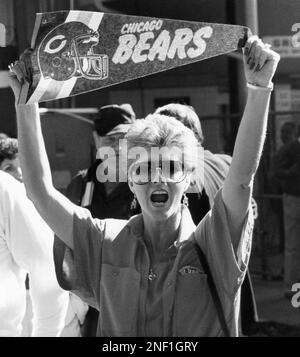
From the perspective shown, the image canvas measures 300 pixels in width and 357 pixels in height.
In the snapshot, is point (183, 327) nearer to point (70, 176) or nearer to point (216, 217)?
point (216, 217)

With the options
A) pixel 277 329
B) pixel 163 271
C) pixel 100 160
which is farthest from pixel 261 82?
pixel 277 329

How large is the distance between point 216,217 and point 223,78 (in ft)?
10.0

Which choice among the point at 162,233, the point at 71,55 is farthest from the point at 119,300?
the point at 71,55

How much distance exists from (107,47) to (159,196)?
1.37 ft

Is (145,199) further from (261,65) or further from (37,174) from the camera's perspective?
(261,65)

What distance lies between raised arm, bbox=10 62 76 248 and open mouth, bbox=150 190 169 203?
0.72ft

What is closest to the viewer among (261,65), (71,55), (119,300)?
(261,65)

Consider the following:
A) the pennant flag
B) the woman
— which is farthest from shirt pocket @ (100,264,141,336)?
the pennant flag

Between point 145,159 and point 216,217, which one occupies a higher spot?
point 145,159

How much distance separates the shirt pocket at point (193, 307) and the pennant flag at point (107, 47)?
0.55 metres

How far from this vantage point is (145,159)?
2115 millimetres

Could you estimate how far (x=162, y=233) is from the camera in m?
2.14

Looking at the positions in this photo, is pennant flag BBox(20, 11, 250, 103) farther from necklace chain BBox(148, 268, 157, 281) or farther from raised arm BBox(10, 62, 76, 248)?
necklace chain BBox(148, 268, 157, 281)

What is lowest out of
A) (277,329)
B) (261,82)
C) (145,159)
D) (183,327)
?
(277,329)
